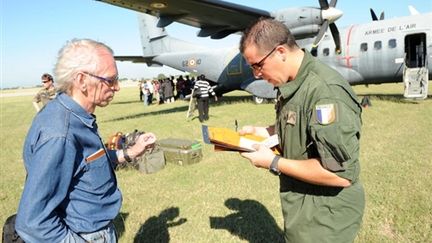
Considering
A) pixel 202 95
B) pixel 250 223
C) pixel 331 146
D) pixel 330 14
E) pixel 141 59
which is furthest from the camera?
pixel 141 59

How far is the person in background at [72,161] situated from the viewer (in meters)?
1.81

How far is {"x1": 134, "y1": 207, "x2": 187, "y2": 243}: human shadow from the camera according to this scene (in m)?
4.80

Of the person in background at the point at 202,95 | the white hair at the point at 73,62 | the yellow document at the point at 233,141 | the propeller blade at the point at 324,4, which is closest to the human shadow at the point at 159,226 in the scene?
the yellow document at the point at 233,141

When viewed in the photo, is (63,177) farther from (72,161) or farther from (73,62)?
(73,62)

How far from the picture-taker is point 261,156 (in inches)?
88.0

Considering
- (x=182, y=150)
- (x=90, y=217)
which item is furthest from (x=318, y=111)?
(x=182, y=150)

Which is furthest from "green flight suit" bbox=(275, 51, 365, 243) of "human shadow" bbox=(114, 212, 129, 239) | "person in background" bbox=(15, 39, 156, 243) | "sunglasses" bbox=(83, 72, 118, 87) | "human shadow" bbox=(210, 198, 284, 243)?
"human shadow" bbox=(114, 212, 129, 239)

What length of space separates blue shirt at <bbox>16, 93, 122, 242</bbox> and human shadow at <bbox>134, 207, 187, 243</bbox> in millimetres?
2763

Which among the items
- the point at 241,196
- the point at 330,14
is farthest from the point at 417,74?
the point at 241,196

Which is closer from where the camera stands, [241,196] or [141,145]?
[141,145]

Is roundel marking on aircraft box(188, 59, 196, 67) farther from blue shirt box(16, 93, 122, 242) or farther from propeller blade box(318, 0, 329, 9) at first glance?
blue shirt box(16, 93, 122, 242)

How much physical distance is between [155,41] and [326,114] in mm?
23465

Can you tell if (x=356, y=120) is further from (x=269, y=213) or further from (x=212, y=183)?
(x=212, y=183)

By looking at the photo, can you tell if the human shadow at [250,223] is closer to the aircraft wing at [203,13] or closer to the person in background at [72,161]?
the person in background at [72,161]
